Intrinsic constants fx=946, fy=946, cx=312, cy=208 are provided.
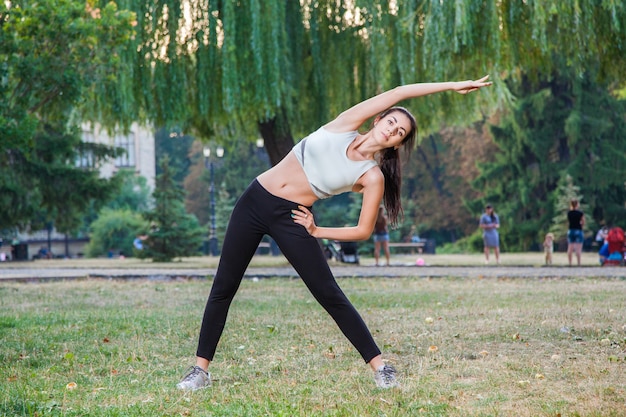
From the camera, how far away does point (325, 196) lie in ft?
18.5

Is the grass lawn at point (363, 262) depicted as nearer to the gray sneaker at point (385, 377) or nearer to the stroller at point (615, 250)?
the stroller at point (615, 250)

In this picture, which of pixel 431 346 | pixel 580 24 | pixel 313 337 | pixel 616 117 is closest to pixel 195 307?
pixel 313 337

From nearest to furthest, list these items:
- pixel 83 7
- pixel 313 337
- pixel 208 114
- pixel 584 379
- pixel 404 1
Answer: pixel 584 379, pixel 313 337, pixel 83 7, pixel 404 1, pixel 208 114

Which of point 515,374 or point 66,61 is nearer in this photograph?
point 515,374

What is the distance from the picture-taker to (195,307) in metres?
11.9

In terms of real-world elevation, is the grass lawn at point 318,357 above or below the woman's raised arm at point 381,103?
below

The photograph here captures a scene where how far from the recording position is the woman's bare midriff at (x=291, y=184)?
5742 mm

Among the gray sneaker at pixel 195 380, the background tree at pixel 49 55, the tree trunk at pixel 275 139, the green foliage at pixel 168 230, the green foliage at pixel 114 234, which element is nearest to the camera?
the gray sneaker at pixel 195 380

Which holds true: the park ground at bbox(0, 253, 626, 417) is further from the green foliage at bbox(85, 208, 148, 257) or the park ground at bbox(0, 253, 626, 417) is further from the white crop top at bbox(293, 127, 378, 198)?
the green foliage at bbox(85, 208, 148, 257)

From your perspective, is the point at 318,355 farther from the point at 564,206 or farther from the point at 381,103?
the point at 564,206

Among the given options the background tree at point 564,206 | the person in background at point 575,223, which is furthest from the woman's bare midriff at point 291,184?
the background tree at point 564,206

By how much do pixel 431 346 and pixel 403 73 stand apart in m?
11.3

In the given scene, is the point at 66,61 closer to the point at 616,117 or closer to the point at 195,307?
the point at 195,307

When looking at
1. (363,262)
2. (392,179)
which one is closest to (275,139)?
(363,262)
